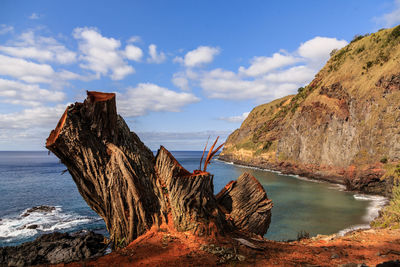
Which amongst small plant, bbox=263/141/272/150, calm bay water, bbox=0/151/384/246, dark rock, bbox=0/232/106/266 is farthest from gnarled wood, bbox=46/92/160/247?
small plant, bbox=263/141/272/150

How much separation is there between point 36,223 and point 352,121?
133 ft

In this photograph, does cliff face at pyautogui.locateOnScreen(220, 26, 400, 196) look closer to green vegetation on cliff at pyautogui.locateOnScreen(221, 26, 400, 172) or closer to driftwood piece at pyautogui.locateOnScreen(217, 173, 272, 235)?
green vegetation on cliff at pyautogui.locateOnScreen(221, 26, 400, 172)

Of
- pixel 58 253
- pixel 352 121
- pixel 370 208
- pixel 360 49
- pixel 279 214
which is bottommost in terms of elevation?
pixel 370 208

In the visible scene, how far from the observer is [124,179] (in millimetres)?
6234

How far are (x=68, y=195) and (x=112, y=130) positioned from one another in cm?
2994

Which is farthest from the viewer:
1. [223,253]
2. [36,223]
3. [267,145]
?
[267,145]

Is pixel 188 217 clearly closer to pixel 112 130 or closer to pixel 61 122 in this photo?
pixel 112 130

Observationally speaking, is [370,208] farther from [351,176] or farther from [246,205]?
[246,205]

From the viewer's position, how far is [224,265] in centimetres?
465

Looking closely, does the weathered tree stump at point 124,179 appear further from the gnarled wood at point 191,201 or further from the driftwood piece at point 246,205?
the driftwood piece at point 246,205

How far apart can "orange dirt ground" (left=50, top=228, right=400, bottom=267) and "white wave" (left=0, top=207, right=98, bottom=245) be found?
15.5 metres

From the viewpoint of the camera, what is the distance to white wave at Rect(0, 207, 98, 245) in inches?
656

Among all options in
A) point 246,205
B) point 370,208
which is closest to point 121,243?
point 246,205

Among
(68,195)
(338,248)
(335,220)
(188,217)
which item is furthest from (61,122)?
(68,195)
